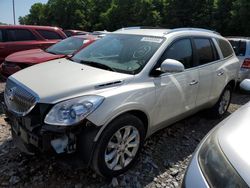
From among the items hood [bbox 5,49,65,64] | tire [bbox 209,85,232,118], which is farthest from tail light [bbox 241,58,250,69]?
hood [bbox 5,49,65,64]

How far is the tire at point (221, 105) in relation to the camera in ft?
16.9

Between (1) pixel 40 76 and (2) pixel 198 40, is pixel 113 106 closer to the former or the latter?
(1) pixel 40 76

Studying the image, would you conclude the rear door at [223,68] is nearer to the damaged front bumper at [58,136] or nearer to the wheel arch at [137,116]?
the wheel arch at [137,116]

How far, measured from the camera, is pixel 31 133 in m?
2.73

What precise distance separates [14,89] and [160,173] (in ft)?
6.45

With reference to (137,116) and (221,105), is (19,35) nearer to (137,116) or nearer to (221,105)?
(221,105)

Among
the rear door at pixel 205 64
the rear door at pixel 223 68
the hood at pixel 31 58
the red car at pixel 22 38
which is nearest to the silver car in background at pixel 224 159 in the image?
the rear door at pixel 205 64

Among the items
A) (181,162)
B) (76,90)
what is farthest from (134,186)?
(76,90)

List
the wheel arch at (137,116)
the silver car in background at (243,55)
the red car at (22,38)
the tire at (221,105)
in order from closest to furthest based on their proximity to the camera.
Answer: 1. the wheel arch at (137,116)
2. the tire at (221,105)
3. the silver car in background at (243,55)
4. the red car at (22,38)

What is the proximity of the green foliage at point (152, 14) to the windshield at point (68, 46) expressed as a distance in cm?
2036

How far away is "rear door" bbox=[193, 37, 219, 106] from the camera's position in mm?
4223

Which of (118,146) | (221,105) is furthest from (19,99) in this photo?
(221,105)

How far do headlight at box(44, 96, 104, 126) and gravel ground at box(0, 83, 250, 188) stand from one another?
0.40 meters

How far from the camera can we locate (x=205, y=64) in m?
4.36
